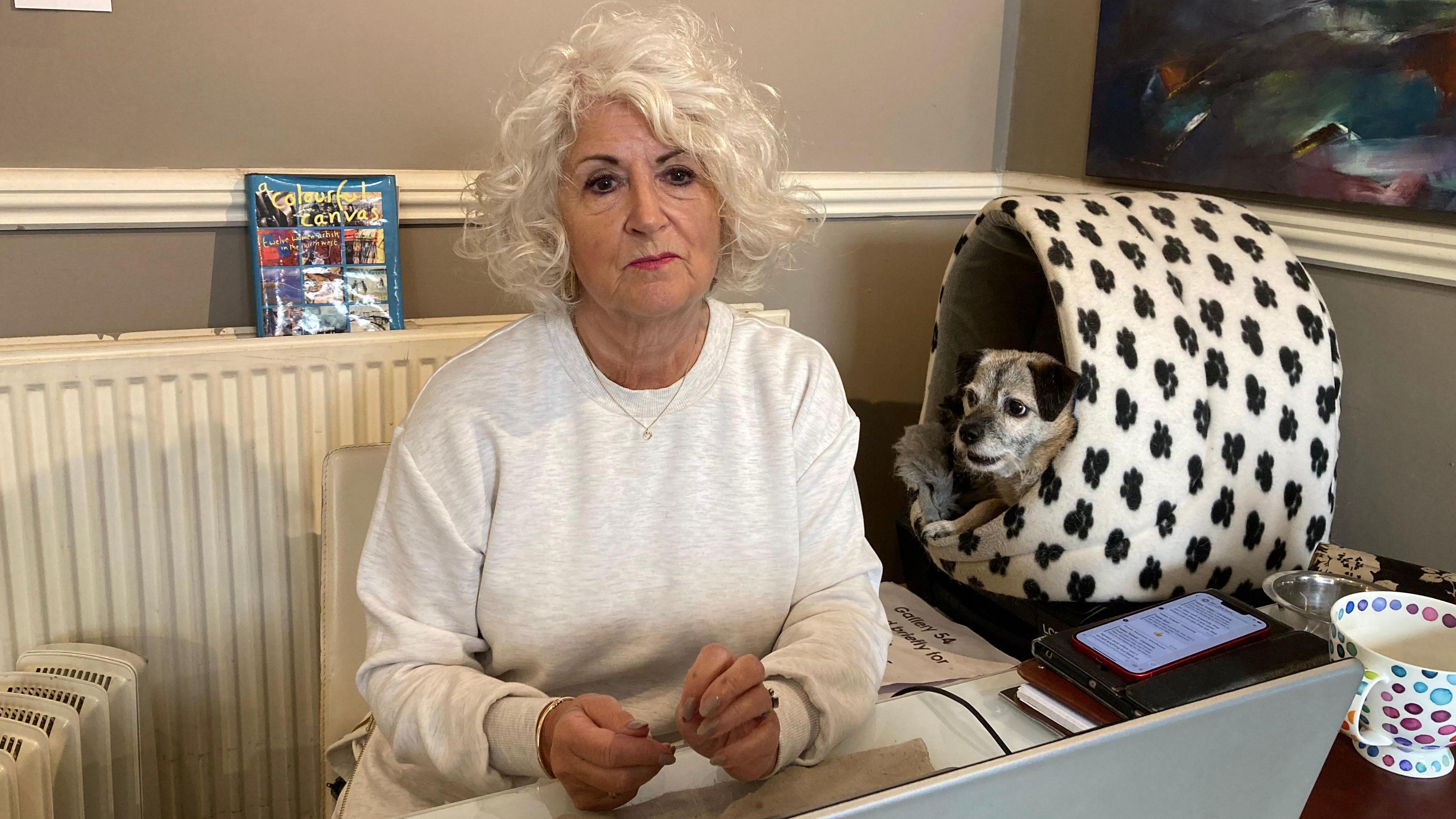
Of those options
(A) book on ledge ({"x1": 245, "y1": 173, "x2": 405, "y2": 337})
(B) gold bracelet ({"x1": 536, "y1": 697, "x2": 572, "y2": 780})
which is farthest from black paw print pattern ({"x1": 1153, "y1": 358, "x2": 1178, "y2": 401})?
(A) book on ledge ({"x1": 245, "y1": 173, "x2": 405, "y2": 337})

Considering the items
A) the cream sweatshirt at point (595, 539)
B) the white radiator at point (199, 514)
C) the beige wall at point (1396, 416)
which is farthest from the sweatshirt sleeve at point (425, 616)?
the beige wall at point (1396, 416)

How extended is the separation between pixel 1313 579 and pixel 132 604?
1.60 metres

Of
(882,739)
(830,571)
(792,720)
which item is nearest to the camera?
(882,739)

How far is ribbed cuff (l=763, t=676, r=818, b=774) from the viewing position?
24.1 inches

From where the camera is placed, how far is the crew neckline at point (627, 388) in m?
1.06

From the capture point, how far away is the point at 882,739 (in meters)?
0.58

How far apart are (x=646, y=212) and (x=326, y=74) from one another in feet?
2.77

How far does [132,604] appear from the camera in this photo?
1498 millimetres

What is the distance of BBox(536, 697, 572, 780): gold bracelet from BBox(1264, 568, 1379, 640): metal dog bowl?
2.32 ft

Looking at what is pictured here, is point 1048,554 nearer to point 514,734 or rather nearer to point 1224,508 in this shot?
point 1224,508

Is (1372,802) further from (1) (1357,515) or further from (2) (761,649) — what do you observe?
(1) (1357,515)

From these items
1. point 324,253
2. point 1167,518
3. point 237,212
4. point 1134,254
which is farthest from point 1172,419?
point 237,212

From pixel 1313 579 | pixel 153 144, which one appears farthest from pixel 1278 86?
pixel 153 144

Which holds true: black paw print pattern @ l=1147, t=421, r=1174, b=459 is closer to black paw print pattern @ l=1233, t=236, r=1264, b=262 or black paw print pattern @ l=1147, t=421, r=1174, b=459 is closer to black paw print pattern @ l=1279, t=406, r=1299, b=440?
black paw print pattern @ l=1279, t=406, r=1299, b=440
